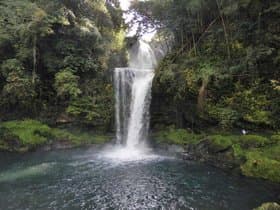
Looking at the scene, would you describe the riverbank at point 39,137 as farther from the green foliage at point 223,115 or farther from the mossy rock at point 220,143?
the mossy rock at point 220,143

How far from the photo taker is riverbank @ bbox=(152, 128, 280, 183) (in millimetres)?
11072

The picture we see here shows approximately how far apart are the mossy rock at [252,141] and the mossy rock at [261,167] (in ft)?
2.54

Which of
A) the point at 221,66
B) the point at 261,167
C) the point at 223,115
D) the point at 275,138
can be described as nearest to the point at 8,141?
the point at 223,115

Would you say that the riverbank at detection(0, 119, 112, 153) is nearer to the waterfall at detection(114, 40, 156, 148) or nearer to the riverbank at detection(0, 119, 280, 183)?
the riverbank at detection(0, 119, 280, 183)

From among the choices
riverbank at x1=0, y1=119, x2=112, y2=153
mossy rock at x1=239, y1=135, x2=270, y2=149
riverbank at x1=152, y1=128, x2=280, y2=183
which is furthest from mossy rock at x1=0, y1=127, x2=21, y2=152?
mossy rock at x1=239, y1=135, x2=270, y2=149

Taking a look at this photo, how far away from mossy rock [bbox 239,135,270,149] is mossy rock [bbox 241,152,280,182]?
2.54ft

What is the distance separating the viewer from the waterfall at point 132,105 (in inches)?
699

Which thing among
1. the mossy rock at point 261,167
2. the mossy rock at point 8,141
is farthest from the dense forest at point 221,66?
→ the mossy rock at point 8,141

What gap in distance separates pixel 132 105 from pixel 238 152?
27.1ft

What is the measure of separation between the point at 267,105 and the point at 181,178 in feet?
18.6

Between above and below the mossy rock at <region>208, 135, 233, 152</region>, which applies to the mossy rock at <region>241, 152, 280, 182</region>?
below

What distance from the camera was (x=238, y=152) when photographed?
1240 cm

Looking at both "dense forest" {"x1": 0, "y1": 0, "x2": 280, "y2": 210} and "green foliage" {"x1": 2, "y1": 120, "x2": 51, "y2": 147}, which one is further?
"green foliage" {"x1": 2, "y1": 120, "x2": 51, "y2": 147}

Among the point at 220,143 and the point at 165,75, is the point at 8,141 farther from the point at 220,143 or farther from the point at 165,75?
the point at 220,143
